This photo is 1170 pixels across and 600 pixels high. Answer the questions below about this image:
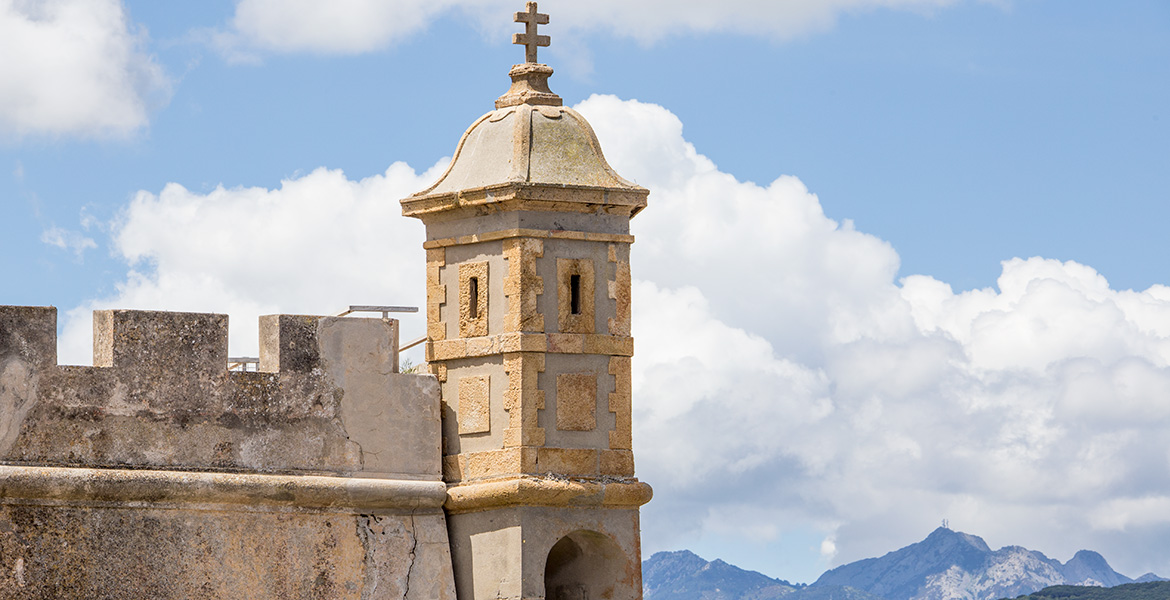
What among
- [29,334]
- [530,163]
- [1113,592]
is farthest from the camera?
[1113,592]

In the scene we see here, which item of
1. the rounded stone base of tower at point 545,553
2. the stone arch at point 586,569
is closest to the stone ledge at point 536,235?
the rounded stone base of tower at point 545,553

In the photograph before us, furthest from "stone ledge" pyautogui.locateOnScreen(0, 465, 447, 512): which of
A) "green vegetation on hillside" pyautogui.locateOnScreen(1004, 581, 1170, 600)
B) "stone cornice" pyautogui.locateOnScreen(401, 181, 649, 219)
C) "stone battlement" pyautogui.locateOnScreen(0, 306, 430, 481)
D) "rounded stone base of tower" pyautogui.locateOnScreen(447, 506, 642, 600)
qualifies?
"green vegetation on hillside" pyautogui.locateOnScreen(1004, 581, 1170, 600)

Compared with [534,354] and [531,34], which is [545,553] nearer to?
[534,354]

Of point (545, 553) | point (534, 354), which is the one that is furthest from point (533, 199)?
point (545, 553)

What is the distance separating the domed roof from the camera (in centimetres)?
1612

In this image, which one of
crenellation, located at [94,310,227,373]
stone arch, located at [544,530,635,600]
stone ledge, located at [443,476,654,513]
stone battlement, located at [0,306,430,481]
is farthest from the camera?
stone arch, located at [544,530,635,600]

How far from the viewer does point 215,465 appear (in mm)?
15180

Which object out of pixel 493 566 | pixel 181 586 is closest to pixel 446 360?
pixel 493 566

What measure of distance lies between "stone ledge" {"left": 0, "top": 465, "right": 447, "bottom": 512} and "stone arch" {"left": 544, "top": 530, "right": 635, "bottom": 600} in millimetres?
1179

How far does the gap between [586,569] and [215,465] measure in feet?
9.94

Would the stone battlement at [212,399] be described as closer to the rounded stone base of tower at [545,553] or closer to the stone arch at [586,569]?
the rounded stone base of tower at [545,553]

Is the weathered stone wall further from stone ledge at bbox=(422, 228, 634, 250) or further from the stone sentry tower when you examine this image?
stone ledge at bbox=(422, 228, 634, 250)

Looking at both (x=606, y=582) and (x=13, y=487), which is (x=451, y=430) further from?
(x=13, y=487)

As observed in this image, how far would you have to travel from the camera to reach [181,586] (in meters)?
14.9
